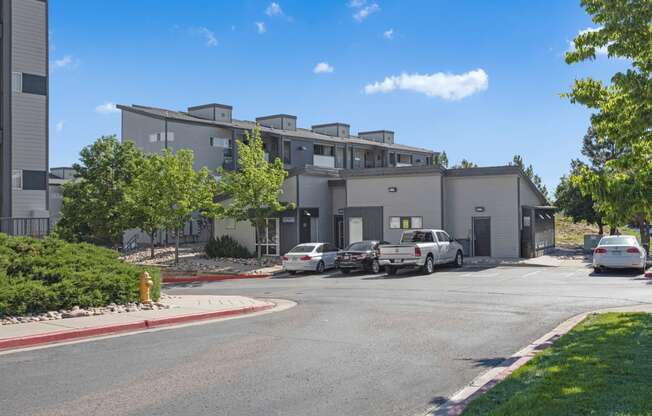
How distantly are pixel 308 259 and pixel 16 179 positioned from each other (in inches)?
500

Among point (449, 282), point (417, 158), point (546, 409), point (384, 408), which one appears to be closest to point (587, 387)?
point (546, 409)

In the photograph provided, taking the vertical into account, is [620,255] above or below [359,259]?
above

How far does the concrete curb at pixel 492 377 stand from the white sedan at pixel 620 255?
13.7 metres

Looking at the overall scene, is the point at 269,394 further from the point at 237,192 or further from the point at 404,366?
the point at 237,192

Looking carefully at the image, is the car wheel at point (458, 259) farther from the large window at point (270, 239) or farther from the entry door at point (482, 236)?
the large window at point (270, 239)

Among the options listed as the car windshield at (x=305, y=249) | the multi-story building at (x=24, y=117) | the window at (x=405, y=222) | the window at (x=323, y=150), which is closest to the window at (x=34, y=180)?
the multi-story building at (x=24, y=117)

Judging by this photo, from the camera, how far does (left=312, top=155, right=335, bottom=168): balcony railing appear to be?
5488cm

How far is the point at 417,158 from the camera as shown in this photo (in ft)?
224

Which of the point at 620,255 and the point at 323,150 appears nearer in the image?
the point at 620,255

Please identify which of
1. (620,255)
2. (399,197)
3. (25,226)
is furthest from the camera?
(399,197)

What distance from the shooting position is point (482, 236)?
32219mm

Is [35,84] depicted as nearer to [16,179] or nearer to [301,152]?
[16,179]

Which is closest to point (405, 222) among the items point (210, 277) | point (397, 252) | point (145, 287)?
point (397, 252)

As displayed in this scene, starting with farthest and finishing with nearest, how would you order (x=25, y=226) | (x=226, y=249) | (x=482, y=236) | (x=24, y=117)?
(x=226, y=249) < (x=482, y=236) < (x=24, y=117) < (x=25, y=226)
